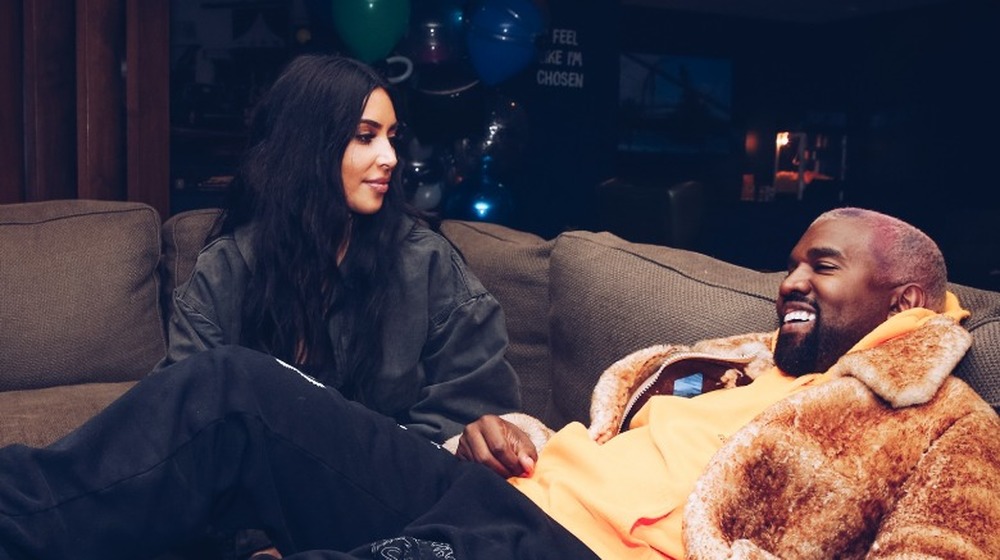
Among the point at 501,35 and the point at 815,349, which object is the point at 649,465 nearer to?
the point at 815,349

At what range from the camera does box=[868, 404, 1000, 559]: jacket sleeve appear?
125cm

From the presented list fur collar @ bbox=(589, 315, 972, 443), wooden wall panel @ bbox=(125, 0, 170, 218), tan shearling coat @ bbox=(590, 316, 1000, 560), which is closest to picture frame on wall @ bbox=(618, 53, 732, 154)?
wooden wall panel @ bbox=(125, 0, 170, 218)

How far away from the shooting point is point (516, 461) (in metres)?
1.72

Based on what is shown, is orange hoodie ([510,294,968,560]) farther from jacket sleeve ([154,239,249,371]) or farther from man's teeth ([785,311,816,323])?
jacket sleeve ([154,239,249,371])

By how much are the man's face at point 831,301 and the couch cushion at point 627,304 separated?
0.78 feet

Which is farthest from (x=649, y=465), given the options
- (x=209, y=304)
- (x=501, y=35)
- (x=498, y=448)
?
(x=501, y=35)

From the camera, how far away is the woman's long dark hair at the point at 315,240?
7.20 ft

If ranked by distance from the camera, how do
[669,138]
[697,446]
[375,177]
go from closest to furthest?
[697,446]
[375,177]
[669,138]

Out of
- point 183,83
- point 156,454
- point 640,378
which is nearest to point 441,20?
point 183,83

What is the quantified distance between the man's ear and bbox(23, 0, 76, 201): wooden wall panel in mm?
2906

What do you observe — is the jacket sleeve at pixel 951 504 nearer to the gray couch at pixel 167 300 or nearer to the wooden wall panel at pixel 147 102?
the gray couch at pixel 167 300

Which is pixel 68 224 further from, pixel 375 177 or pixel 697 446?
pixel 697 446

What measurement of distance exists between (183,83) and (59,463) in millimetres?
4394

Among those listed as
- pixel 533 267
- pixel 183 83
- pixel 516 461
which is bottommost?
pixel 516 461
